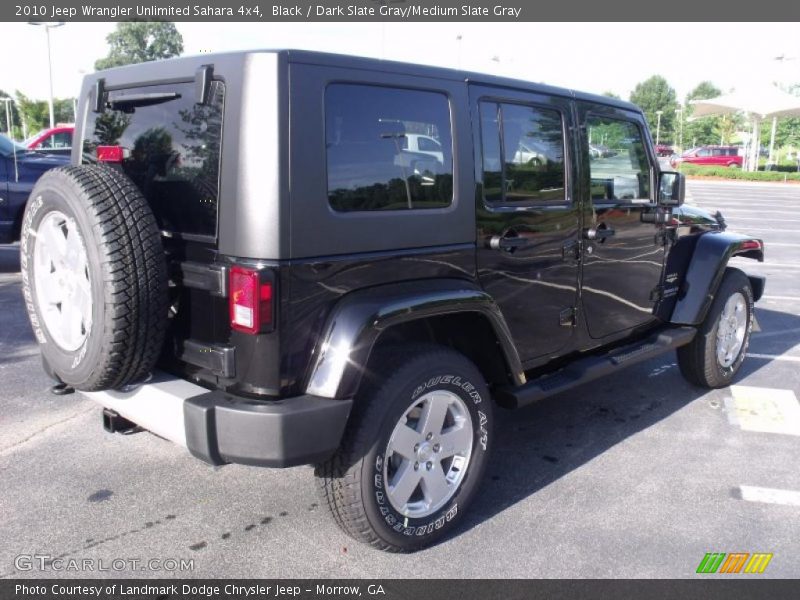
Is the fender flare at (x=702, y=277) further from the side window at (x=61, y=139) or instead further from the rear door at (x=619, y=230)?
the side window at (x=61, y=139)

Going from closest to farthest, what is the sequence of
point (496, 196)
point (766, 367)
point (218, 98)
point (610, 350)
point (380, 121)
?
point (218, 98) → point (380, 121) → point (496, 196) → point (610, 350) → point (766, 367)

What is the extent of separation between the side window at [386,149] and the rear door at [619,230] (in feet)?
3.98

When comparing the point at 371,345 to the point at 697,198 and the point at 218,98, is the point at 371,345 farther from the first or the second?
the point at 697,198

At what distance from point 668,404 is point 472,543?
2.38 metres

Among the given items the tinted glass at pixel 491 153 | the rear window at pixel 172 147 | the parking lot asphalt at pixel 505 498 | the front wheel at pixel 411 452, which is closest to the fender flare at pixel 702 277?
the parking lot asphalt at pixel 505 498

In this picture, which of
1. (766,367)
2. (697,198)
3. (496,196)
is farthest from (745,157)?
(496,196)

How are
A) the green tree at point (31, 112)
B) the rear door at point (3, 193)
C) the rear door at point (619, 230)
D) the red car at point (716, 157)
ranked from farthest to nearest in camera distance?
the red car at point (716, 157) < the green tree at point (31, 112) < the rear door at point (3, 193) < the rear door at point (619, 230)

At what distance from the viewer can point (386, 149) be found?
9.41ft

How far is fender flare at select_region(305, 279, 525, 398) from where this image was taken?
8.55 feet

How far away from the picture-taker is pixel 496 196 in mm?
3367

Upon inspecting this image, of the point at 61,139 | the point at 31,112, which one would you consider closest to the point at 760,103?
the point at 61,139

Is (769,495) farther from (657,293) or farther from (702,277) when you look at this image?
Result: (702,277)

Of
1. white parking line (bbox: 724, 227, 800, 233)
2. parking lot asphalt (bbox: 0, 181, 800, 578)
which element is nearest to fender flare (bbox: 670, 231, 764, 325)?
parking lot asphalt (bbox: 0, 181, 800, 578)

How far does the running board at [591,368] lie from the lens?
3.50 meters
